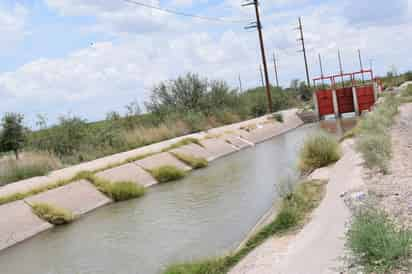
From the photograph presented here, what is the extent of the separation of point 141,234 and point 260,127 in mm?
25768

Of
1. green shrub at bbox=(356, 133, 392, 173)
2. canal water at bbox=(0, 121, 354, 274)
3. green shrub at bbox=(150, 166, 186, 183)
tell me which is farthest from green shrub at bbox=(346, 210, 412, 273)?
green shrub at bbox=(150, 166, 186, 183)

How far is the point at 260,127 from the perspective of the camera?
37.5 metres

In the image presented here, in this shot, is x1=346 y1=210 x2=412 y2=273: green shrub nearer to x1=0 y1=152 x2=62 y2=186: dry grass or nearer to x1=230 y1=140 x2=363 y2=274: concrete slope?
x1=230 y1=140 x2=363 y2=274: concrete slope

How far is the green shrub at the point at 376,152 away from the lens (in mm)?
11142

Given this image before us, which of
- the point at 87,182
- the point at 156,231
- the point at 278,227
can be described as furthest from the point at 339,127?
the point at 278,227

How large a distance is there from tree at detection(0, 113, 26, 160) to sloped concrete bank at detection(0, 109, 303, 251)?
4.32 meters

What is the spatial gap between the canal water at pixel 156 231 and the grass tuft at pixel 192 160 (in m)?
4.32

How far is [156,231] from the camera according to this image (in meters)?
12.5

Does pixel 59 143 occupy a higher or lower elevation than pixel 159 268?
higher

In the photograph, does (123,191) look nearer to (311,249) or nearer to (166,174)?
(166,174)

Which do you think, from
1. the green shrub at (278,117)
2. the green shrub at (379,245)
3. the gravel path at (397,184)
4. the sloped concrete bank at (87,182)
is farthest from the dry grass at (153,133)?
the green shrub at (379,245)

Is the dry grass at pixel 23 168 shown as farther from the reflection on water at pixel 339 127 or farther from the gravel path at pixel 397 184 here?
the reflection on water at pixel 339 127

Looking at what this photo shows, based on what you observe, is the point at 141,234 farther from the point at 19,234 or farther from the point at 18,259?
the point at 19,234

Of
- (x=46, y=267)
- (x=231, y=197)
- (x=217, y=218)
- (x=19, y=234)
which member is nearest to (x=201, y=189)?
(x=231, y=197)
